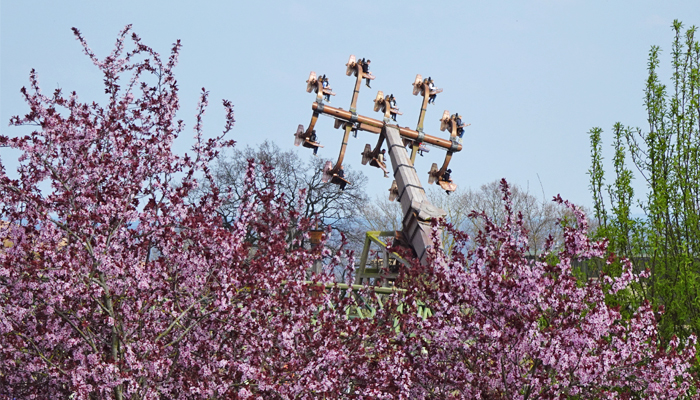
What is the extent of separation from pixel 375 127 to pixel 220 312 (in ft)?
41.6

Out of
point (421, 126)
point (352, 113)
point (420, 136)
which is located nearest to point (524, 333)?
point (352, 113)

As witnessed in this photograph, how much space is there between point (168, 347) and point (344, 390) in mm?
1601

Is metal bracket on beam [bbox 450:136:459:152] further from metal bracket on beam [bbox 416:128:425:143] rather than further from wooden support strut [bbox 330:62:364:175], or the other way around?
wooden support strut [bbox 330:62:364:175]

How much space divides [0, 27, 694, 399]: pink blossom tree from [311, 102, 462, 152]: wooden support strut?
36.4 feet

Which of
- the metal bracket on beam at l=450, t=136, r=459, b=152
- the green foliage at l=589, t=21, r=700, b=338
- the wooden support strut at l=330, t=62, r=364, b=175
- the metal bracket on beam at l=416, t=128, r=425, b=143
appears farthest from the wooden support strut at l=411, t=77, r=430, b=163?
the green foliage at l=589, t=21, r=700, b=338

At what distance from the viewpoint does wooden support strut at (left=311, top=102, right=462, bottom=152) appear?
1747cm

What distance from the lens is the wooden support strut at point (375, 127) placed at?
1747cm

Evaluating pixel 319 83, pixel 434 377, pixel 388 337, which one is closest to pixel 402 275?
pixel 388 337

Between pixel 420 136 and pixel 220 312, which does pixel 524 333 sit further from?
pixel 420 136

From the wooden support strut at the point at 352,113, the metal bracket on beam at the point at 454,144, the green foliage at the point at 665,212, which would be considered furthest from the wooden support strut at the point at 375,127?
the green foliage at the point at 665,212

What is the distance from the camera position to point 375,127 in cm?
1800

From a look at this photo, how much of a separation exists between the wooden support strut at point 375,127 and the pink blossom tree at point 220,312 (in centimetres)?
1108

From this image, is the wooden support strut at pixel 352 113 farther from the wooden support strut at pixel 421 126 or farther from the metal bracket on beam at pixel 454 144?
the metal bracket on beam at pixel 454 144

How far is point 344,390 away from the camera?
6203 millimetres
